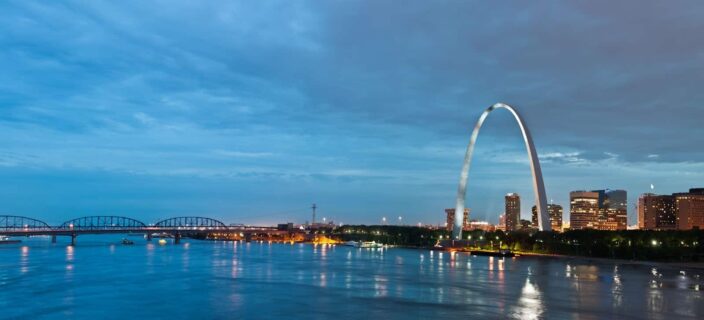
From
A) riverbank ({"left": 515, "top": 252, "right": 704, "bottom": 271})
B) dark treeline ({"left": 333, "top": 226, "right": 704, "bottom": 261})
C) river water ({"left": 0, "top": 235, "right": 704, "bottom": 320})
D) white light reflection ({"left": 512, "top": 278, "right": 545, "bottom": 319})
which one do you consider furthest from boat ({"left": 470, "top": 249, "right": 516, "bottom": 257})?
white light reflection ({"left": 512, "top": 278, "right": 545, "bottom": 319})

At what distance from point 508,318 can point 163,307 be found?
21.2 meters

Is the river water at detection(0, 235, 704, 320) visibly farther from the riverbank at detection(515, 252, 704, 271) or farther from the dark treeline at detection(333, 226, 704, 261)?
the dark treeline at detection(333, 226, 704, 261)

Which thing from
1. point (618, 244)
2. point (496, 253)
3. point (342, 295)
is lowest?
point (496, 253)

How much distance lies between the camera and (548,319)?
118ft

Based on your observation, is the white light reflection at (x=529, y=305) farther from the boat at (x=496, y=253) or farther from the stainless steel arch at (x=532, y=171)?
the boat at (x=496, y=253)

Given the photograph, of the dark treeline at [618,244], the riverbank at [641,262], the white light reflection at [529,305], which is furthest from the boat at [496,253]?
the white light reflection at [529,305]

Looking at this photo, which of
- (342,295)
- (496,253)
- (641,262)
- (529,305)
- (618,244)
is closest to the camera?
(529,305)

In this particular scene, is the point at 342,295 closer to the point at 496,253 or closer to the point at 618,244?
the point at 618,244

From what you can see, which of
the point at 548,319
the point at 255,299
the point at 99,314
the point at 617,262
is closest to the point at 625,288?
the point at 548,319

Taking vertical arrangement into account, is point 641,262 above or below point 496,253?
above

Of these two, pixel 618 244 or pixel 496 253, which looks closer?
pixel 618 244

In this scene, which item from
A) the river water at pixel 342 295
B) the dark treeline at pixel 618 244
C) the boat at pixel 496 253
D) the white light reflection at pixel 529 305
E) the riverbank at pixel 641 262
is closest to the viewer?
the white light reflection at pixel 529 305

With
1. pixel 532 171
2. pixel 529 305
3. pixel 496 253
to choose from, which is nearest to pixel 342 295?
pixel 529 305

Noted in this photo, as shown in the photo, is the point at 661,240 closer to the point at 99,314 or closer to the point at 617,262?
the point at 617,262
